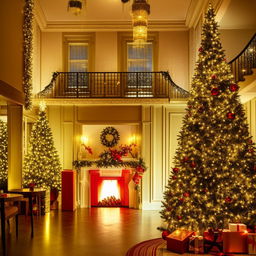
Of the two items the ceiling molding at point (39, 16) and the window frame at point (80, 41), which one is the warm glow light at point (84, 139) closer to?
the window frame at point (80, 41)

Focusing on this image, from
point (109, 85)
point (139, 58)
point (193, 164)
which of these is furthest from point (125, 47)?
point (193, 164)

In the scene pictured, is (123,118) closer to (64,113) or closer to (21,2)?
(64,113)

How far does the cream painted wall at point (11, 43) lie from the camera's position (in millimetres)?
8008

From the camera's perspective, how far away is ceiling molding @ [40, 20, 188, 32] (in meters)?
12.5

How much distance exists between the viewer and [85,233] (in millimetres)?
7816

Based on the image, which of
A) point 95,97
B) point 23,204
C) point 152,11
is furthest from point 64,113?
point 152,11

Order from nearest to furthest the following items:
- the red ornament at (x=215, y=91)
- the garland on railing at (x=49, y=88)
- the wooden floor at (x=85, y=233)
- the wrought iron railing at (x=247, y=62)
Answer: the wooden floor at (x=85, y=233)
the red ornament at (x=215, y=91)
the wrought iron railing at (x=247, y=62)
the garland on railing at (x=49, y=88)

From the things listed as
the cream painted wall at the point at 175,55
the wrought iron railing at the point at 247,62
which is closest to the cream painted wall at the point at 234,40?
the wrought iron railing at the point at 247,62

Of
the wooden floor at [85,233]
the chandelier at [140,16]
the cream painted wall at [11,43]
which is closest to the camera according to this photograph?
the wooden floor at [85,233]

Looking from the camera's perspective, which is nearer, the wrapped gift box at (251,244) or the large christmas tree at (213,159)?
the wrapped gift box at (251,244)

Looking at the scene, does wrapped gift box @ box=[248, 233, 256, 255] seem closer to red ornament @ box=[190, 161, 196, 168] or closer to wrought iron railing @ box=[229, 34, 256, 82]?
red ornament @ box=[190, 161, 196, 168]

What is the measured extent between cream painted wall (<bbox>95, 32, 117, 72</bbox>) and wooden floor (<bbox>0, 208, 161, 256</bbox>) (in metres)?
4.63

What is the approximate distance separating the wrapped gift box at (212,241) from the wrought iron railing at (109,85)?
21.1 feet

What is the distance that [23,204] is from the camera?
33.2ft
